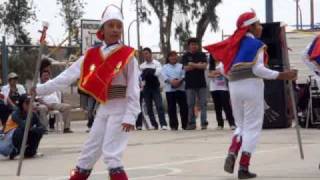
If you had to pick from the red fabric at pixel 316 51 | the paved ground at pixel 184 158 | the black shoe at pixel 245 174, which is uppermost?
the red fabric at pixel 316 51

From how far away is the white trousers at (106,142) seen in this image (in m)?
7.45

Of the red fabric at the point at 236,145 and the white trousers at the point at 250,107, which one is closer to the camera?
the white trousers at the point at 250,107

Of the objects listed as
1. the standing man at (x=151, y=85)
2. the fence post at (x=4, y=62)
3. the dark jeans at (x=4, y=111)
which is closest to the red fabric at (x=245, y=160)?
the standing man at (x=151, y=85)

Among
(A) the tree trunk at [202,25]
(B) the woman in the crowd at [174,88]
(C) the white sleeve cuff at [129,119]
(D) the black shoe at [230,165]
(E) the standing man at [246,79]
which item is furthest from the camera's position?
(A) the tree trunk at [202,25]

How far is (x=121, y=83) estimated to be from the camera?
7.67 m

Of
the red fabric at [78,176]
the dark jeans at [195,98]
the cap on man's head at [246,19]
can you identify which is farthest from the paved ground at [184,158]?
the red fabric at [78,176]

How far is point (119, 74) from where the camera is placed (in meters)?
7.66

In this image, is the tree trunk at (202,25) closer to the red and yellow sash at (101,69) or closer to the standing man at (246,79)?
the standing man at (246,79)

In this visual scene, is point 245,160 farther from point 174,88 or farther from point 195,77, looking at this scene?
point 174,88

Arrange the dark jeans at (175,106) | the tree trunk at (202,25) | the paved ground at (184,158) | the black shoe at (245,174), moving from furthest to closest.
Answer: the tree trunk at (202,25) → the dark jeans at (175,106) → the paved ground at (184,158) → the black shoe at (245,174)

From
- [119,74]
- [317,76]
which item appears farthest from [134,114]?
[317,76]

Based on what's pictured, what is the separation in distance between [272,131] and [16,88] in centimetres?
637

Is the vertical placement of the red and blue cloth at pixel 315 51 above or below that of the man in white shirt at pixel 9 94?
above

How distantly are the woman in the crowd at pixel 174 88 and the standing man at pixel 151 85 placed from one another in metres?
0.26
